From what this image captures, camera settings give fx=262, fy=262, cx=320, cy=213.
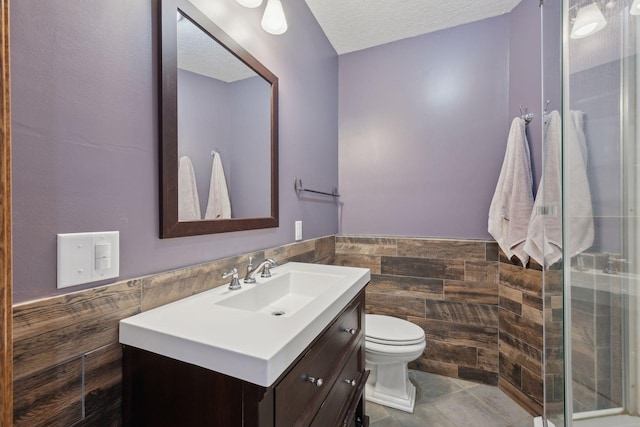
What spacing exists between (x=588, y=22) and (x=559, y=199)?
74 cm

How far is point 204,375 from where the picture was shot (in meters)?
0.61

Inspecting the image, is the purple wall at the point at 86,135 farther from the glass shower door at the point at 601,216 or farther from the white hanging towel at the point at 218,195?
the glass shower door at the point at 601,216

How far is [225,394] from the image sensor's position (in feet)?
1.94

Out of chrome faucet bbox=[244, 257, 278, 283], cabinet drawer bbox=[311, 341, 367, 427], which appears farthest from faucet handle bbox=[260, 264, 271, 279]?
cabinet drawer bbox=[311, 341, 367, 427]

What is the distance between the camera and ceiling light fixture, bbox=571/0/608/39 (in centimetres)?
105

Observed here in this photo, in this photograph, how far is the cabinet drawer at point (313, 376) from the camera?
2.12 feet

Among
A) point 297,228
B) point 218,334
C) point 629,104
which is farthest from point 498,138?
point 218,334

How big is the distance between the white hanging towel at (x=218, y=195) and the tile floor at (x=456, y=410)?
1.49 metres

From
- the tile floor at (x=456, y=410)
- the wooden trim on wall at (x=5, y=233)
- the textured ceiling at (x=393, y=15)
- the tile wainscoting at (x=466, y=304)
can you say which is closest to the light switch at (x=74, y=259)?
the wooden trim on wall at (x=5, y=233)

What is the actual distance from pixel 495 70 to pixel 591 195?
1.27 m

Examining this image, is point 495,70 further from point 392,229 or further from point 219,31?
point 219,31

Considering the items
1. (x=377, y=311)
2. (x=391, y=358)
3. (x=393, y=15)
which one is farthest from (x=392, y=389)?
(x=393, y=15)

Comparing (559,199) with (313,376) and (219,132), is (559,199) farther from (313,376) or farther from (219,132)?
(219,132)

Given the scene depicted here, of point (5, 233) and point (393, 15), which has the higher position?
point (393, 15)
